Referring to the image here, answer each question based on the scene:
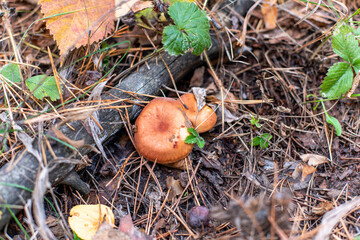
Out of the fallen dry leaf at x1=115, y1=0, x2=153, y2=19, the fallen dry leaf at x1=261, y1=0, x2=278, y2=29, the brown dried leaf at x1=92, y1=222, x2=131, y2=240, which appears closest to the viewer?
the brown dried leaf at x1=92, y1=222, x2=131, y2=240

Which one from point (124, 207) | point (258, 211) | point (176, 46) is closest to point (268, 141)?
point (258, 211)

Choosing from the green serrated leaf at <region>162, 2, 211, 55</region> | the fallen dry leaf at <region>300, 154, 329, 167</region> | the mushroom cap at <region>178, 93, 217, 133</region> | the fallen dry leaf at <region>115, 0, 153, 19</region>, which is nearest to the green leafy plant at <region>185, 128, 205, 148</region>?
the mushroom cap at <region>178, 93, 217, 133</region>

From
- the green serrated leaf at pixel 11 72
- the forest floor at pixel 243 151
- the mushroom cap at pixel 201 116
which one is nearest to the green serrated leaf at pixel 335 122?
the forest floor at pixel 243 151

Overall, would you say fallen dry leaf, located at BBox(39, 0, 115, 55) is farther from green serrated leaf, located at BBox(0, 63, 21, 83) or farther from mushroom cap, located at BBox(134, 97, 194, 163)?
mushroom cap, located at BBox(134, 97, 194, 163)

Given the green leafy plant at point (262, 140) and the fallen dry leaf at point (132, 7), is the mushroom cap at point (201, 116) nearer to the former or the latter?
the green leafy plant at point (262, 140)

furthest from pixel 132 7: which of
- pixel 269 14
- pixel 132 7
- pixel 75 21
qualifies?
pixel 269 14

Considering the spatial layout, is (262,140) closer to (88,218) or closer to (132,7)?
(88,218)

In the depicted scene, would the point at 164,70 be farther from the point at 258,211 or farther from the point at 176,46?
the point at 258,211
